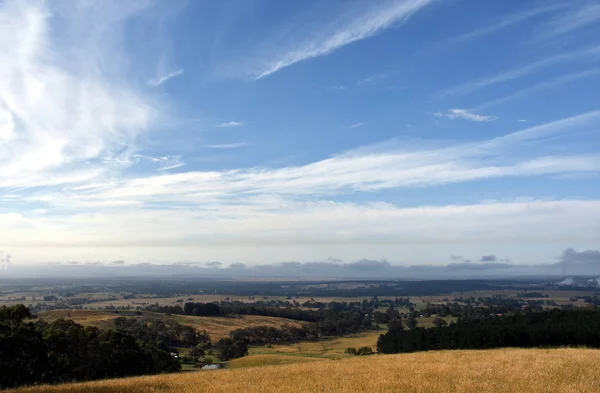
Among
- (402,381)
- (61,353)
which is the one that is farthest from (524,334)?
(61,353)

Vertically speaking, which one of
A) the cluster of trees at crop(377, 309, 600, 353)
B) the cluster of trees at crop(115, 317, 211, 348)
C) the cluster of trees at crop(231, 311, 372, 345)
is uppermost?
the cluster of trees at crop(377, 309, 600, 353)

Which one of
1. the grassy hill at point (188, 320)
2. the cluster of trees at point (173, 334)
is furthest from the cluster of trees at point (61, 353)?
the grassy hill at point (188, 320)

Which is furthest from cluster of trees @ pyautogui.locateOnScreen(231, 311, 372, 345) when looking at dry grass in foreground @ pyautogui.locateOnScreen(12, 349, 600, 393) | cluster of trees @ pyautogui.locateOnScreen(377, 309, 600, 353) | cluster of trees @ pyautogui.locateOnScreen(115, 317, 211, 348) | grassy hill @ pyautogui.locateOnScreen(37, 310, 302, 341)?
dry grass in foreground @ pyautogui.locateOnScreen(12, 349, 600, 393)

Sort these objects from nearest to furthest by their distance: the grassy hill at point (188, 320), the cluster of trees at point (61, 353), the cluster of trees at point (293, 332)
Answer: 1. the cluster of trees at point (61, 353)
2. the cluster of trees at point (293, 332)
3. the grassy hill at point (188, 320)

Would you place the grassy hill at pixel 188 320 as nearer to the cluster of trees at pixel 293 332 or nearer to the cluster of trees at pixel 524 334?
the cluster of trees at pixel 293 332

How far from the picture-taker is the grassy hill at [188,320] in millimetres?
138000

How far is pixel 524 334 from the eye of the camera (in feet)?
202

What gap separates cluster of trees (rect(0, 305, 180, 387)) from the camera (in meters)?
35.3

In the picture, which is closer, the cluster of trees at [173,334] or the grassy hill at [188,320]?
the cluster of trees at [173,334]

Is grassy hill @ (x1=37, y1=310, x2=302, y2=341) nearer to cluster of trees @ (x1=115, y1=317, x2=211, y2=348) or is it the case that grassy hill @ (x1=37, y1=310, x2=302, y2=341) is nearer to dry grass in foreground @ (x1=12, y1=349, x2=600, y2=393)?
cluster of trees @ (x1=115, y1=317, x2=211, y2=348)

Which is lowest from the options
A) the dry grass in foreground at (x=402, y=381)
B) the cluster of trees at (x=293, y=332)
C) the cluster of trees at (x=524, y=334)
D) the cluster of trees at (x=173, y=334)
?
the cluster of trees at (x=293, y=332)

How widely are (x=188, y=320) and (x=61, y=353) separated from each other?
120m

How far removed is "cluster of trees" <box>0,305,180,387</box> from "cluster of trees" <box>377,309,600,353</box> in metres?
40.8

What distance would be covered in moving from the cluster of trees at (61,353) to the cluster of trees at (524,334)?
40809 millimetres
